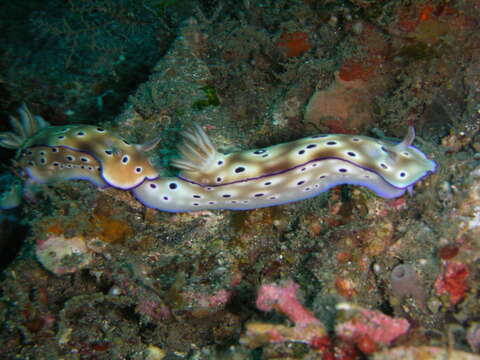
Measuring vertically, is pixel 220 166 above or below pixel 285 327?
above

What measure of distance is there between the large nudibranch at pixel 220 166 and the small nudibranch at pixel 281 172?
10mm

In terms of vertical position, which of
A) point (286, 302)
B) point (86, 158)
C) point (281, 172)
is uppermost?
point (281, 172)

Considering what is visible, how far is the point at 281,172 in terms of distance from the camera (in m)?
3.68

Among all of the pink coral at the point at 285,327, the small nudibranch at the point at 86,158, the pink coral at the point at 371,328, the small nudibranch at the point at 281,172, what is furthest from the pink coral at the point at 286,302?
the small nudibranch at the point at 86,158

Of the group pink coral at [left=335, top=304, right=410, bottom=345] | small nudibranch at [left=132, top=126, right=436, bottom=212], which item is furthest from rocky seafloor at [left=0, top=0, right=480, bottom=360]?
small nudibranch at [left=132, top=126, right=436, bottom=212]

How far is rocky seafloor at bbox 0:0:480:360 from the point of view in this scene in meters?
3.14

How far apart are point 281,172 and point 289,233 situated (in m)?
0.77

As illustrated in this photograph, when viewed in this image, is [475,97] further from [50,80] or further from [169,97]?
[50,80]

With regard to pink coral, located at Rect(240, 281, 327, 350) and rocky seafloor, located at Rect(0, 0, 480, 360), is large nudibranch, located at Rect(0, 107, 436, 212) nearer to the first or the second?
rocky seafloor, located at Rect(0, 0, 480, 360)

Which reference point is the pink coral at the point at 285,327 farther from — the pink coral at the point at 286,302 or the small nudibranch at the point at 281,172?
the small nudibranch at the point at 281,172

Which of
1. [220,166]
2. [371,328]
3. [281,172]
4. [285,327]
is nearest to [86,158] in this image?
[220,166]

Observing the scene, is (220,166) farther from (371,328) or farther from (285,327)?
(371,328)

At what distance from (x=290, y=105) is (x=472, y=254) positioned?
2.86 m

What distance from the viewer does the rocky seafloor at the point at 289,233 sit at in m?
3.14
